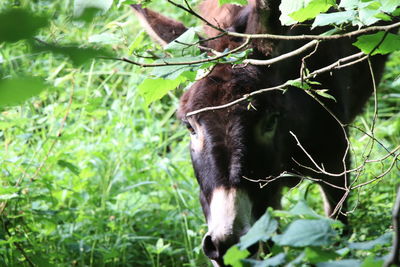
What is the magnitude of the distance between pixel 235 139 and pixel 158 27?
110 centimetres

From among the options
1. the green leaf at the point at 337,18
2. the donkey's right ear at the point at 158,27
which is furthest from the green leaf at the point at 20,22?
the donkey's right ear at the point at 158,27

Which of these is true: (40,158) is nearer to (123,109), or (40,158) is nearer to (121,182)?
(121,182)

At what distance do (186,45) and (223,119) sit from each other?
3.47 feet

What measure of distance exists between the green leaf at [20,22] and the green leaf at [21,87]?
0.18ft

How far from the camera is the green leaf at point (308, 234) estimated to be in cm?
109

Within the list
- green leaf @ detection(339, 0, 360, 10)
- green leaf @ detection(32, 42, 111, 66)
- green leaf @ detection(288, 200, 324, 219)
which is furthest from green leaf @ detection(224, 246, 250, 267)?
green leaf @ detection(339, 0, 360, 10)

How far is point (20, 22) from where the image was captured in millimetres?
568

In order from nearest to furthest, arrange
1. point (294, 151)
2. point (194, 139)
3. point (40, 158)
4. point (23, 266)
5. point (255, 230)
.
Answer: point (255, 230) < point (23, 266) < point (194, 139) < point (294, 151) < point (40, 158)

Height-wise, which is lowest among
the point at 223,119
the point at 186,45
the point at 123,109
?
the point at 123,109

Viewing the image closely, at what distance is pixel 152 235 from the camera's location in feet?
12.9

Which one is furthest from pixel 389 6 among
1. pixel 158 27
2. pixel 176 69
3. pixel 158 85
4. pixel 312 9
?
pixel 158 27

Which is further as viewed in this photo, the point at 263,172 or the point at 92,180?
the point at 92,180

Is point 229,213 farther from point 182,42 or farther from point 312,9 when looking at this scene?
point 312,9

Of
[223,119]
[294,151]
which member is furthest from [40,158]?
[294,151]
